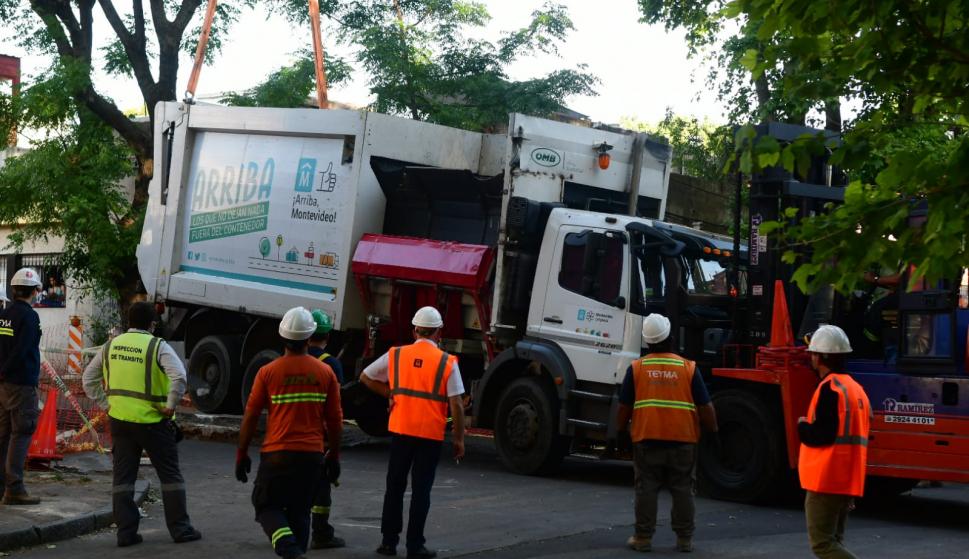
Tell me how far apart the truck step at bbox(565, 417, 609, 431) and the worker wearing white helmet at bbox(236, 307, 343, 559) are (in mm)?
4879

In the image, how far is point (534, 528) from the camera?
31.0 feet

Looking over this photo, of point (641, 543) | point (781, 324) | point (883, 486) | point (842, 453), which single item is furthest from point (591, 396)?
point (842, 453)

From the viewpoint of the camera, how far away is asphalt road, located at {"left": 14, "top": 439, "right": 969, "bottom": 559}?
8.54 m

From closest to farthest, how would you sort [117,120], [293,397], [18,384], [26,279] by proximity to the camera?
[293,397] < [18,384] < [26,279] < [117,120]

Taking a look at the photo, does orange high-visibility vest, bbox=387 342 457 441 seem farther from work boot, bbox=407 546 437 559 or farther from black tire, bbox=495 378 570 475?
black tire, bbox=495 378 570 475

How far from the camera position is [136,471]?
8516 millimetres

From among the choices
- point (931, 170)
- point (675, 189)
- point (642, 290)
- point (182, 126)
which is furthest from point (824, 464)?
point (675, 189)

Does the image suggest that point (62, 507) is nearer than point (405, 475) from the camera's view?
No

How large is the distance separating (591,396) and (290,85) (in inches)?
427

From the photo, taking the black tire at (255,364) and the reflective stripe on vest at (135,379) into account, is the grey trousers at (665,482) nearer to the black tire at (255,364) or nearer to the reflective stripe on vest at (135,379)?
the reflective stripe on vest at (135,379)

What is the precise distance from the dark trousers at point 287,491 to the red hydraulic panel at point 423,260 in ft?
18.8

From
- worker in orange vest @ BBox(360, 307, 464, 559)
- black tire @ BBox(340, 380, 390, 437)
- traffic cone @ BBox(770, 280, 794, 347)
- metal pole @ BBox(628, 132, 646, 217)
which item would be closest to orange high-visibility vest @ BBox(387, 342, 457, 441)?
worker in orange vest @ BBox(360, 307, 464, 559)

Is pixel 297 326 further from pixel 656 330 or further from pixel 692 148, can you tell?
pixel 692 148

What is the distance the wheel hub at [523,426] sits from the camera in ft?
40.9
